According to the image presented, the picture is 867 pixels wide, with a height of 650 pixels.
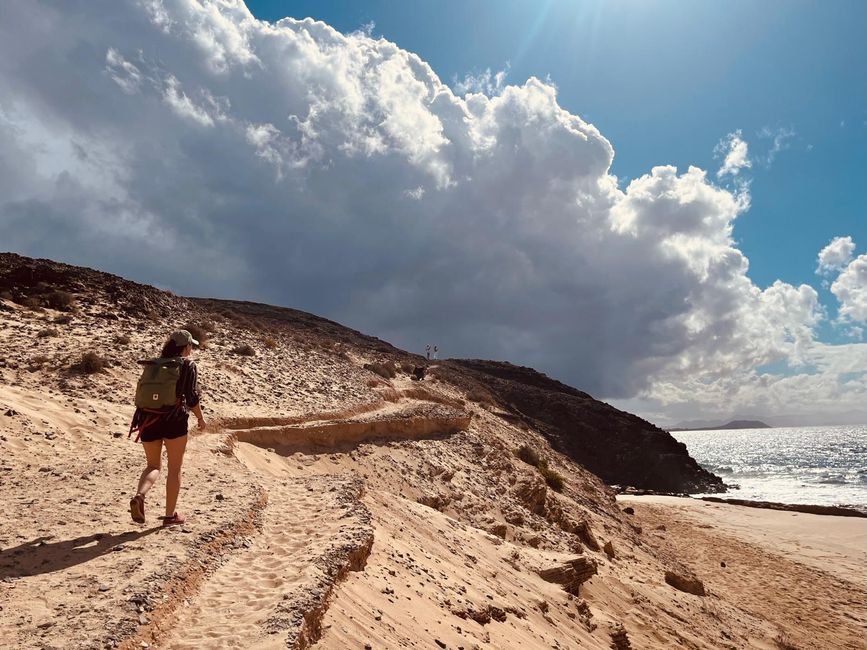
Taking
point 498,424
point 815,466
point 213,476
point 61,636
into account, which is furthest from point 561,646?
point 815,466

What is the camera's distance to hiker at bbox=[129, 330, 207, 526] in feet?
19.8

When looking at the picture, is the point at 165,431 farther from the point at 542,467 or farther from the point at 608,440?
the point at 608,440

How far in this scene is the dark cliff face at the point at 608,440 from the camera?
48.0 meters

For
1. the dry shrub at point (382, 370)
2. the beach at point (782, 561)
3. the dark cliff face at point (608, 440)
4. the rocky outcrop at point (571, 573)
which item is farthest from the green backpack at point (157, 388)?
the dark cliff face at point (608, 440)

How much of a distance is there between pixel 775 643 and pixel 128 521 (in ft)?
48.6

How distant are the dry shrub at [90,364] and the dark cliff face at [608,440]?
36155mm

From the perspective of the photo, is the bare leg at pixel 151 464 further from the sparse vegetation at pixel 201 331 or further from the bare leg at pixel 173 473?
the sparse vegetation at pixel 201 331

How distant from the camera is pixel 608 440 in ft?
174

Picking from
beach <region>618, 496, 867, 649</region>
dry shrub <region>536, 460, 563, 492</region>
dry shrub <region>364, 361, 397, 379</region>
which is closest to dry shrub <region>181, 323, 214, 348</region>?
dry shrub <region>364, 361, 397, 379</region>

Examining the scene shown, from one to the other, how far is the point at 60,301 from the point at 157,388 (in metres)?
17.6

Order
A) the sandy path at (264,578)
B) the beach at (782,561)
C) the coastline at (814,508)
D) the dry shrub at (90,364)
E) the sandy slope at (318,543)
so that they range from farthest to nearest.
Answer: the coastline at (814,508), the beach at (782,561), the dry shrub at (90,364), the sandy slope at (318,543), the sandy path at (264,578)

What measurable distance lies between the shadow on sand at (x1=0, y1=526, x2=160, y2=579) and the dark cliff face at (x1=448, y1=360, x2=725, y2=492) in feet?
137

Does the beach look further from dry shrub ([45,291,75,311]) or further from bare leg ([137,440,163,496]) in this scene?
dry shrub ([45,291,75,311])

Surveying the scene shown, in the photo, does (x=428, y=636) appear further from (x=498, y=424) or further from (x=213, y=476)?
(x=498, y=424)
